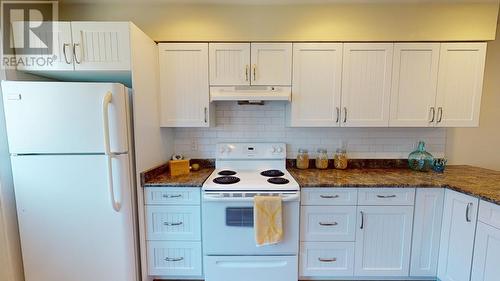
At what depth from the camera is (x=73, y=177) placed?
1.60 metres

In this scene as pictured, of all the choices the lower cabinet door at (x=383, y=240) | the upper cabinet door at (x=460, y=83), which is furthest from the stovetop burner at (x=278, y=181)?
the upper cabinet door at (x=460, y=83)

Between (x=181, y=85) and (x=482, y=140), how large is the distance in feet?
10.8

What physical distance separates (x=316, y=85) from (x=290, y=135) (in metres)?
0.60

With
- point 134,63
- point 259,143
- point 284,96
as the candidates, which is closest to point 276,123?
point 259,143

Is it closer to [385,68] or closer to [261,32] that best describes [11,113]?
[261,32]

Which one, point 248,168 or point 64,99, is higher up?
point 64,99

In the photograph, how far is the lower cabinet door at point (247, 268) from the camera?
184 centimetres

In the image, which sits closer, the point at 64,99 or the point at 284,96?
the point at 64,99

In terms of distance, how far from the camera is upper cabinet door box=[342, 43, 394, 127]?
205 cm

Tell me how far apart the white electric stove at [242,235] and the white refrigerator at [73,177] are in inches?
24.9

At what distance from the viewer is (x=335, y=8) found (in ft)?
6.81

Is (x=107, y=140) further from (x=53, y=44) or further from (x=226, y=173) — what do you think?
(x=226, y=173)

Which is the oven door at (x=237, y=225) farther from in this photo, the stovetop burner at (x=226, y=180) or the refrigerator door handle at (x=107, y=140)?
the refrigerator door handle at (x=107, y=140)

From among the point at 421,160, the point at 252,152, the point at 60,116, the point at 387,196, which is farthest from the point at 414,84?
the point at 60,116
